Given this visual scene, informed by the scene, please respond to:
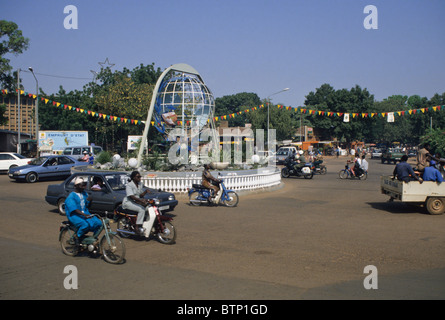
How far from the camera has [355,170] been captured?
2564cm

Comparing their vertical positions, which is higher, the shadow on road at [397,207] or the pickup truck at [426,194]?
the pickup truck at [426,194]

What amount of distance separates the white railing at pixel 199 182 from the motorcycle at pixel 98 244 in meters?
8.51

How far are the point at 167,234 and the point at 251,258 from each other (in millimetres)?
2211

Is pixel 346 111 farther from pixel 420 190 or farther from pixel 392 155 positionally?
pixel 420 190

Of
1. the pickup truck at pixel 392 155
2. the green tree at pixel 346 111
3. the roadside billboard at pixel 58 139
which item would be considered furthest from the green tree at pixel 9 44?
the green tree at pixel 346 111

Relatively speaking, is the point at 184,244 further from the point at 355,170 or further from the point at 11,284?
the point at 355,170

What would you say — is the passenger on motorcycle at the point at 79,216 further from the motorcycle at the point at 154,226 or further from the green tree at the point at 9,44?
the green tree at the point at 9,44

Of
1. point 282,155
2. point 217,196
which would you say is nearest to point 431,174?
point 217,196

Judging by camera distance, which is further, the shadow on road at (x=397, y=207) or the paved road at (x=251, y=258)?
the shadow on road at (x=397, y=207)

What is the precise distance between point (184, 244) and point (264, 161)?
12992 millimetres

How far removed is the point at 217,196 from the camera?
1427 centimetres

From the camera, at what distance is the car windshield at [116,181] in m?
12.1

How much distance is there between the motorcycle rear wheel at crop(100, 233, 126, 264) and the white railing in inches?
361

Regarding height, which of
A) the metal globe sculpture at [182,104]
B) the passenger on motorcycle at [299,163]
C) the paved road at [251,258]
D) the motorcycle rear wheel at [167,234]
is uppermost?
the metal globe sculpture at [182,104]
